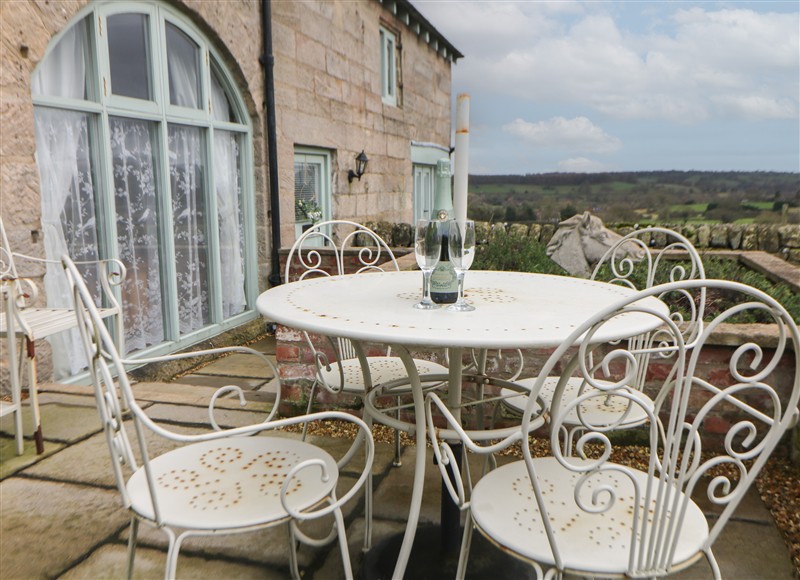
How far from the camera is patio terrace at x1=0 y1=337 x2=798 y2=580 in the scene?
1647 mm

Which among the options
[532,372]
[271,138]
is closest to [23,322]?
[532,372]

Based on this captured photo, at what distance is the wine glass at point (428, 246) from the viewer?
149cm

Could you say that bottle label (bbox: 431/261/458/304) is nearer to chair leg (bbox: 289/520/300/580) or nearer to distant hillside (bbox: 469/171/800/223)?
chair leg (bbox: 289/520/300/580)

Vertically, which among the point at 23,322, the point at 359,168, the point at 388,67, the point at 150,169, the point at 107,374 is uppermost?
the point at 388,67

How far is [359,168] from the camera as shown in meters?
6.99

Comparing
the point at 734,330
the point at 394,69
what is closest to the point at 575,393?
the point at 734,330

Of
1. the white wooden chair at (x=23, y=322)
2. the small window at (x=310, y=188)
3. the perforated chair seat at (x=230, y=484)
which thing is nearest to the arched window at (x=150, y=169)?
the white wooden chair at (x=23, y=322)

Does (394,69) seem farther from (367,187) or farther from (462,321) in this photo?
(462,321)

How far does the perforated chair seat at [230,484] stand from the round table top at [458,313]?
13.1 inches

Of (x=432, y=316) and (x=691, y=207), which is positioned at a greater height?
(x=691, y=207)

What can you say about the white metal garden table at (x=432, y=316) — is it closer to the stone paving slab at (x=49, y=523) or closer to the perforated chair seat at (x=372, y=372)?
the perforated chair seat at (x=372, y=372)

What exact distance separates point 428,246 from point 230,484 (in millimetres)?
734

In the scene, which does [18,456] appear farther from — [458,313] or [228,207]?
[228,207]

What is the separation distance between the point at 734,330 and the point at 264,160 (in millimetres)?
3971
